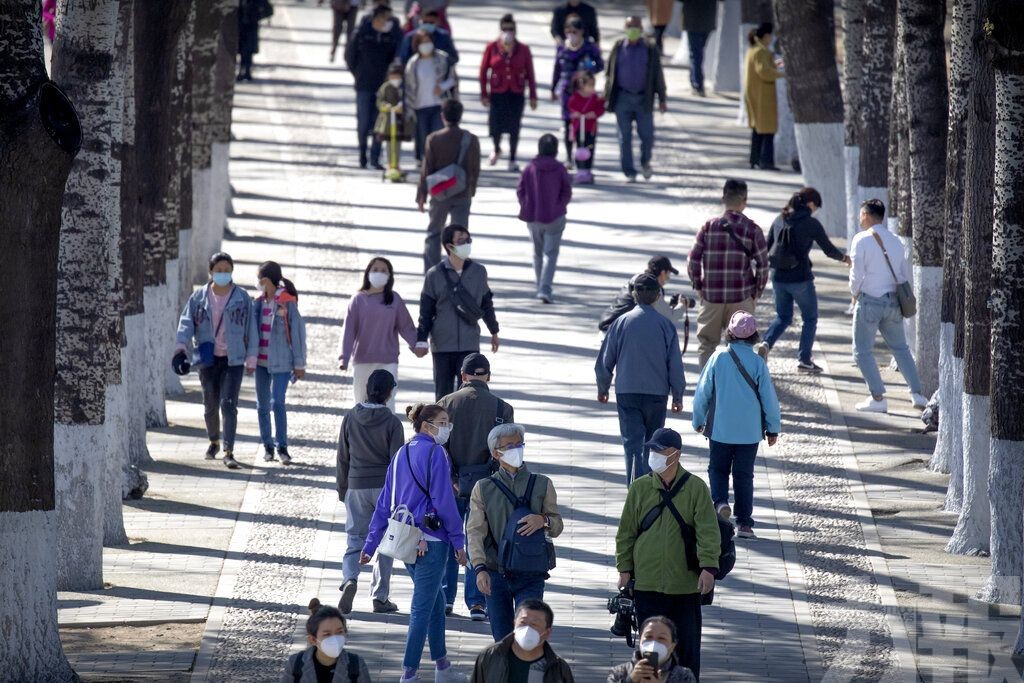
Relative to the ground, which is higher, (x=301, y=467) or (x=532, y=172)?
(x=532, y=172)

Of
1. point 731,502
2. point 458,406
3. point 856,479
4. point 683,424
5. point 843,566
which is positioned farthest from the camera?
point 683,424

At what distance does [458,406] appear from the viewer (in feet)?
37.2

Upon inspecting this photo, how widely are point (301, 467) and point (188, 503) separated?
113cm

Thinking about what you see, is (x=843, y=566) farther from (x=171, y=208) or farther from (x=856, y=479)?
(x=171, y=208)

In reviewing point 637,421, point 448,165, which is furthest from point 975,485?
point 448,165

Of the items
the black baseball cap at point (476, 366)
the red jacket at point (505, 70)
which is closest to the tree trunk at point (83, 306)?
the black baseball cap at point (476, 366)

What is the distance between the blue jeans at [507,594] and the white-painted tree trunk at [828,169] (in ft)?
44.5

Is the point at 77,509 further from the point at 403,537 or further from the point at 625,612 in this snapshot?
the point at 625,612

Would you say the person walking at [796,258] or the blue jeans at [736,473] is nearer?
the blue jeans at [736,473]

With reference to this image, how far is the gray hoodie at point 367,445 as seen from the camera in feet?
36.9

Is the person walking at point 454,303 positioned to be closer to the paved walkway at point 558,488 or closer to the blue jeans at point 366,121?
the paved walkway at point 558,488

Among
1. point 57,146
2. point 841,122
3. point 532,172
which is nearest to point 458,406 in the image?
point 57,146

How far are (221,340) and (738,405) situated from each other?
172 inches

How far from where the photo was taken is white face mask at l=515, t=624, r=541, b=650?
27.2 feet
